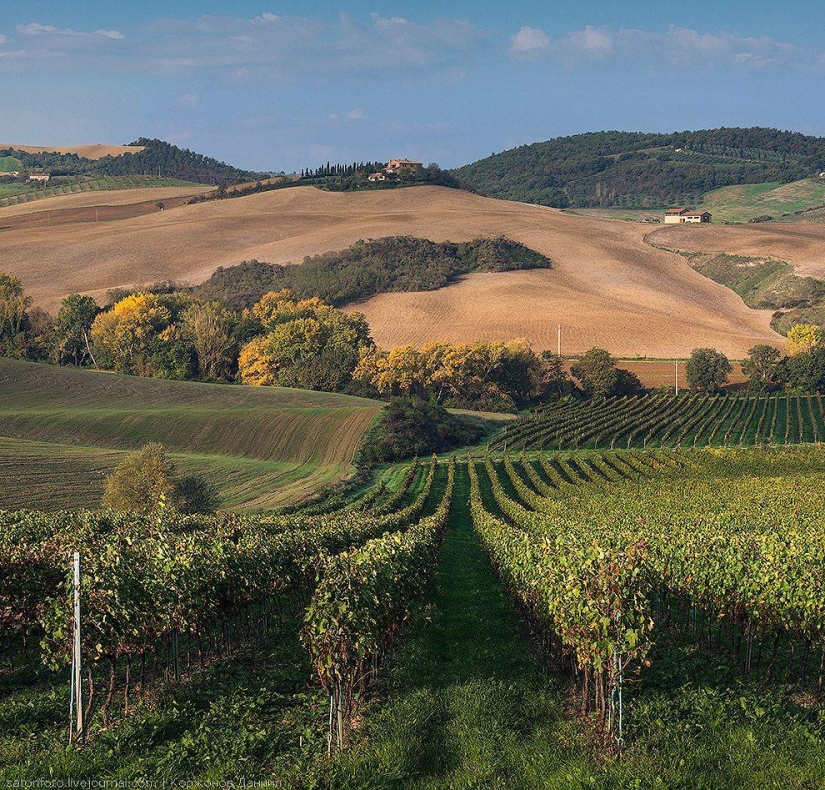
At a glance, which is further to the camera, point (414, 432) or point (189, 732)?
point (414, 432)

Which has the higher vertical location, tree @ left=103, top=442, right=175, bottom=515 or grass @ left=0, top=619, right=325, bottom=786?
grass @ left=0, top=619, right=325, bottom=786

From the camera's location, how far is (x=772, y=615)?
65.8 ft

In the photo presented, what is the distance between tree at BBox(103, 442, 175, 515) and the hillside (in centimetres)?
257

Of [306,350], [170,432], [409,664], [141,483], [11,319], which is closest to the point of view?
[409,664]

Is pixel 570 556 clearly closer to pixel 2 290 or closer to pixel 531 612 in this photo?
pixel 531 612

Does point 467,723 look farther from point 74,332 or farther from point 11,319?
point 11,319

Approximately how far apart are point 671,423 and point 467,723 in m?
90.1

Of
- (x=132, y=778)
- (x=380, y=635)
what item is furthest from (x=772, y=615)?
(x=132, y=778)

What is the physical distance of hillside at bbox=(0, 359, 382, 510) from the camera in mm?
61125

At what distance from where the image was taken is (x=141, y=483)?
54.1 metres

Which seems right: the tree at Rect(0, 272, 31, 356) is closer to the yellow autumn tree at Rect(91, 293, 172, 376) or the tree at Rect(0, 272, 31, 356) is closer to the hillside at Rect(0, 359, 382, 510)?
the yellow autumn tree at Rect(91, 293, 172, 376)

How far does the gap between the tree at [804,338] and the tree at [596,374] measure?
1088 inches

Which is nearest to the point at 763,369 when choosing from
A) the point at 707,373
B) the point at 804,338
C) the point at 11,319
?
the point at 707,373

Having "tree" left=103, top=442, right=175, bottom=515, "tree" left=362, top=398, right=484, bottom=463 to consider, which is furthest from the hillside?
"tree" left=103, top=442, right=175, bottom=515
